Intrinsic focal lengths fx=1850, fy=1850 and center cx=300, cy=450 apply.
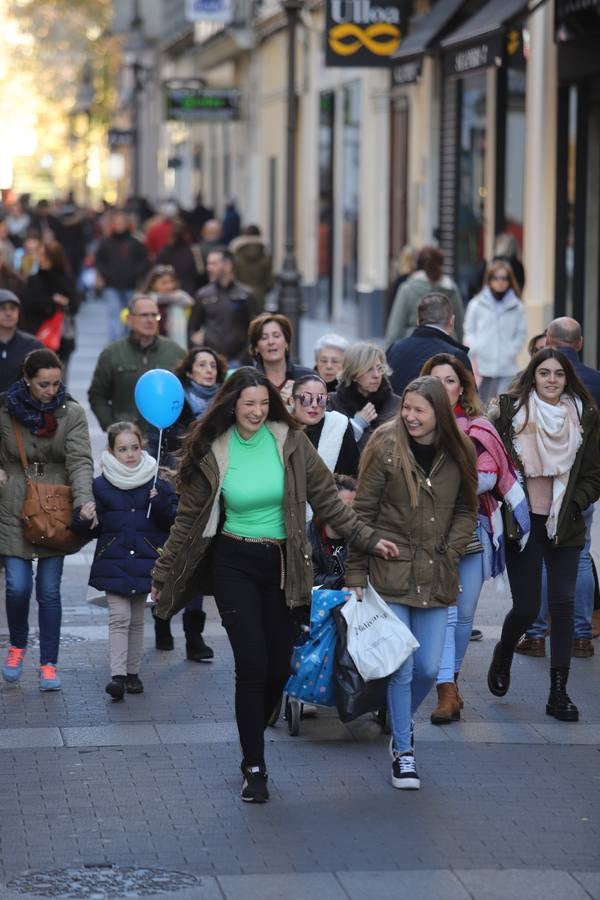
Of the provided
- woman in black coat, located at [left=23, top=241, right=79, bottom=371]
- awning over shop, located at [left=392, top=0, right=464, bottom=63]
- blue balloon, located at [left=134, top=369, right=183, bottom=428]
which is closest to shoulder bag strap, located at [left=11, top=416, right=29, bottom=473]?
blue balloon, located at [left=134, top=369, right=183, bottom=428]

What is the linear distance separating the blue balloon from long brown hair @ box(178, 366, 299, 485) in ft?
6.71

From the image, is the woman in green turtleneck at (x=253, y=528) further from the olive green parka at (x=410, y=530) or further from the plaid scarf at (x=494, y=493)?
the plaid scarf at (x=494, y=493)

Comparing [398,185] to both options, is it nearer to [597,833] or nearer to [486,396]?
[486,396]

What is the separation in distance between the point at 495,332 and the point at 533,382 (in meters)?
7.17

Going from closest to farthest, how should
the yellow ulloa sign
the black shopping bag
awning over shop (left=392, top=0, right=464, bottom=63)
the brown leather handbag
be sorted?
the black shopping bag < the brown leather handbag < awning over shop (left=392, top=0, right=464, bottom=63) < the yellow ulloa sign

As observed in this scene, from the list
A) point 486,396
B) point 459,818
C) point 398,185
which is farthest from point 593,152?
point 459,818

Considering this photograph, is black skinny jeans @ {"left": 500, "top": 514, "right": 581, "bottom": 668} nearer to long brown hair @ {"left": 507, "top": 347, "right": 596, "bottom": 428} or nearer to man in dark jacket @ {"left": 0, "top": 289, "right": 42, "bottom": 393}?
long brown hair @ {"left": 507, "top": 347, "right": 596, "bottom": 428}

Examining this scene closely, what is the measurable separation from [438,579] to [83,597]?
14.2 ft

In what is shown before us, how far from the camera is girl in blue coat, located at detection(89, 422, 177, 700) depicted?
874 centimetres

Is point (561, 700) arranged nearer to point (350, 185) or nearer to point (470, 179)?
point (470, 179)

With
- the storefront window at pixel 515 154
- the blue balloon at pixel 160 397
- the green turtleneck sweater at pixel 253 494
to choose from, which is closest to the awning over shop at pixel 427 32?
the storefront window at pixel 515 154

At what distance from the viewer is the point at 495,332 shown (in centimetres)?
1549

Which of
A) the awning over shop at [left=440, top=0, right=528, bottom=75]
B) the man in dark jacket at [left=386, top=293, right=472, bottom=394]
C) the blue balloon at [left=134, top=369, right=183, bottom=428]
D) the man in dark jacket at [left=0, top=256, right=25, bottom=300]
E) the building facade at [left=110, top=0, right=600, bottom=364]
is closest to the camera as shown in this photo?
the blue balloon at [left=134, top=369, right=183, bottom=428]

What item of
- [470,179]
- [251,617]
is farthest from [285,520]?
[470,179]
